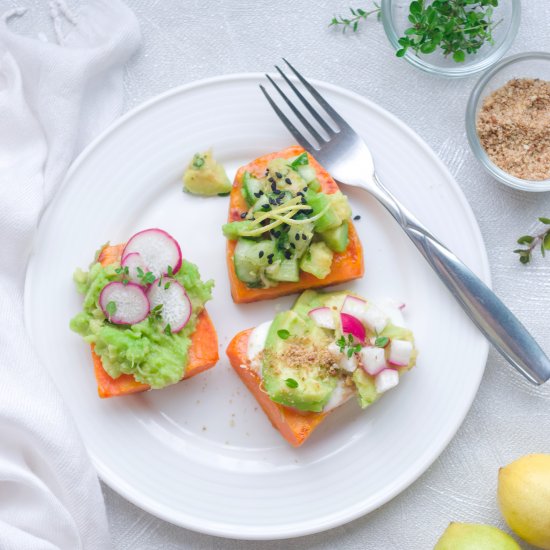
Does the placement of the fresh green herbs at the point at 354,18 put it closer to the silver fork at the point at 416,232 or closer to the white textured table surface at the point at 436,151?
the white textured table surface at the point at 436,151

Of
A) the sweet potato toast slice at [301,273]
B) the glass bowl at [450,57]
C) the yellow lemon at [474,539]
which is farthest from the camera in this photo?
the glass bowl at [450,57]

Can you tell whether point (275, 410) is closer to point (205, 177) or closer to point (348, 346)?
point (348, 346)

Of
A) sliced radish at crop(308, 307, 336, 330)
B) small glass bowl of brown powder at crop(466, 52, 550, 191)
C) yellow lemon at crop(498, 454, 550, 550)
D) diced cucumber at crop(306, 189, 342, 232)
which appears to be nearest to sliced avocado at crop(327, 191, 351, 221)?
diced cucumber at crop(306, 189, 342, 232)

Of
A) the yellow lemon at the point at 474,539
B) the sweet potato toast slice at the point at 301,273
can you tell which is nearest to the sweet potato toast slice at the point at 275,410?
the sweet potato toast slice at the point at 301,273

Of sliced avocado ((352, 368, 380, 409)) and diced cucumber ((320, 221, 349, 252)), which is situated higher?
diced cucumber ((320, 221, 349, 252))

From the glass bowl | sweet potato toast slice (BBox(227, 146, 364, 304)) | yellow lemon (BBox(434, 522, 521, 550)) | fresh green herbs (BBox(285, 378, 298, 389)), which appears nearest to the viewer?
fresh green herbs (BBox(285, 378, 298, 389))

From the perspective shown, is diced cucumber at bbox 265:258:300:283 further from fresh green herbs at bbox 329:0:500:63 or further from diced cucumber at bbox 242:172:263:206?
fresh green herbs at bbox 329:0:500:63
